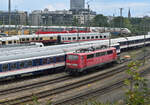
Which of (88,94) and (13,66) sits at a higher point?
(13,66)

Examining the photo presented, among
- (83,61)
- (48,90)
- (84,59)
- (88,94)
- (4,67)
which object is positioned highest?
(84,59)

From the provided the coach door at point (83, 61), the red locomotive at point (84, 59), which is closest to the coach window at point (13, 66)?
the red locomotive at point (84, 59)

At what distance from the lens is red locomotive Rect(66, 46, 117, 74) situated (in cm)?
2122

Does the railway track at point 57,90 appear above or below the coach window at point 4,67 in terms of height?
below

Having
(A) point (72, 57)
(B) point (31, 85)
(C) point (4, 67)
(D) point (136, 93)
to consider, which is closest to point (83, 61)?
(A) point (72, 57)

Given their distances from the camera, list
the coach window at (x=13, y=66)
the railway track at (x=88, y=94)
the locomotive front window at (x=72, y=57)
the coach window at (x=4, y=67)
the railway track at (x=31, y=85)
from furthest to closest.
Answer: the locomotive front window at (x=72, y=57) → the coach window at (x=13, y=66) → the coach window at (x=4, y=67) → the railway track at (x=31, y=85) → the railway track at (x=88, y=94)

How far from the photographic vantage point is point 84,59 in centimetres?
2156

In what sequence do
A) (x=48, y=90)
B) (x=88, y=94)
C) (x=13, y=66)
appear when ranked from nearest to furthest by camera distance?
(x=88, y=94) < (x=48, y=90) < (x=13, y=66)

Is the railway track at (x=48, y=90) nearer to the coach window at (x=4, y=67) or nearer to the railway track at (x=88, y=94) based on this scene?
the railway track at (x=88, y=94)

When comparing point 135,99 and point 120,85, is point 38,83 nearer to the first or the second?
point 120,85

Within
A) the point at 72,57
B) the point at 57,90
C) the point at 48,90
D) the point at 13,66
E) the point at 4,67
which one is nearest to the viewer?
the point at 48,90

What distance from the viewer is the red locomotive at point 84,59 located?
21.2 metres

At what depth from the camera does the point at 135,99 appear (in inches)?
217

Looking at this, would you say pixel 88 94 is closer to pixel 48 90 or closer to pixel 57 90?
pixel 57 90
